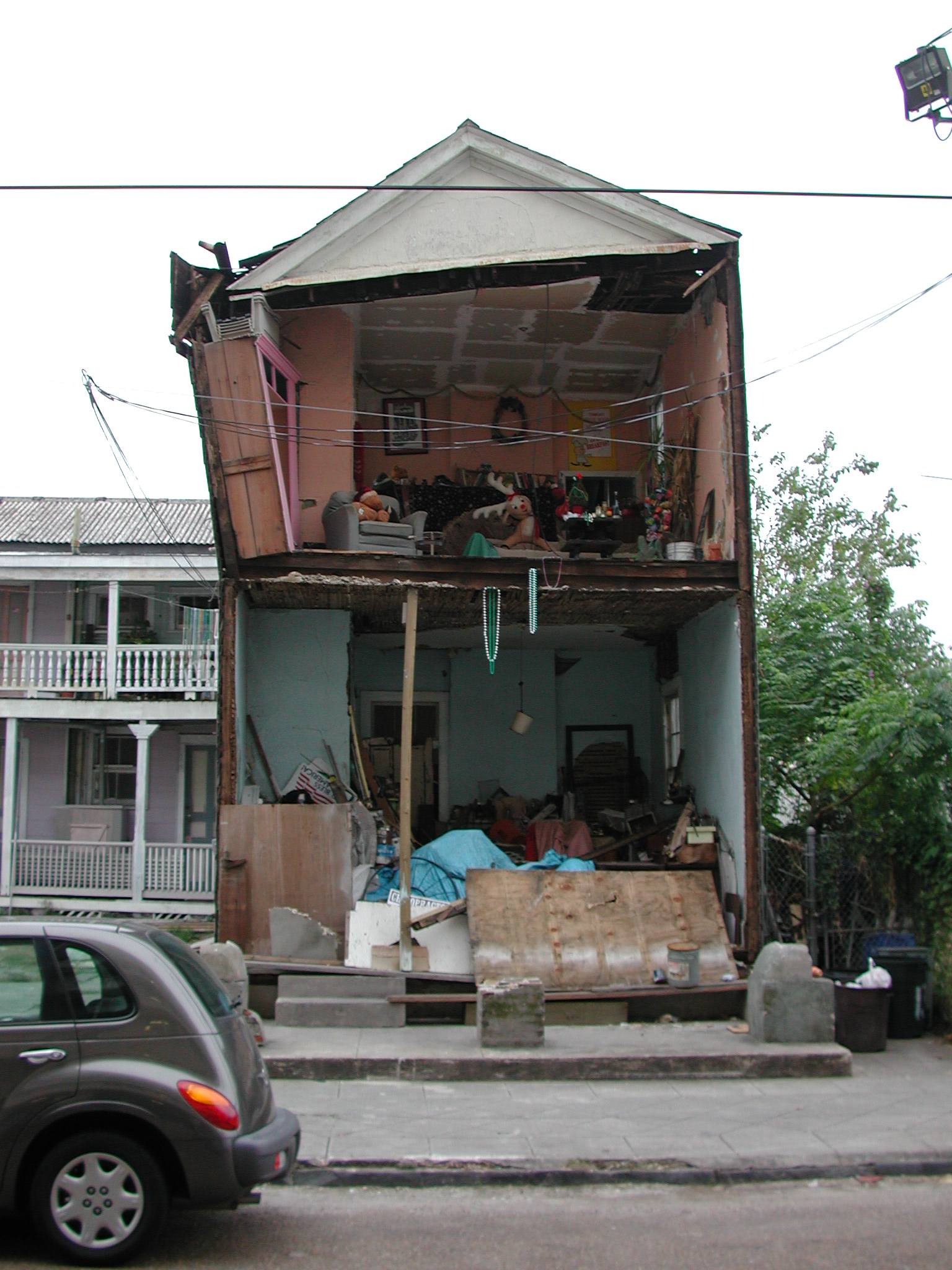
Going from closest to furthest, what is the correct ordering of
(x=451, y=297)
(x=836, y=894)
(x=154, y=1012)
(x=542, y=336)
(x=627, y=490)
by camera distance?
(x=154, y=1012) → (x=836, y=894) → (x=451, y=297) → (x=542, y=336) → (x=627, y=490)

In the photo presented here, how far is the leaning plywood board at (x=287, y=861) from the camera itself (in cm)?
1104

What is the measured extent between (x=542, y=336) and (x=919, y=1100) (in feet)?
30.7

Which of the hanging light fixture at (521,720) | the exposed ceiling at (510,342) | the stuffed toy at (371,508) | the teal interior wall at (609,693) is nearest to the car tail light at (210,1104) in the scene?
the stuffed toy at (371,508)

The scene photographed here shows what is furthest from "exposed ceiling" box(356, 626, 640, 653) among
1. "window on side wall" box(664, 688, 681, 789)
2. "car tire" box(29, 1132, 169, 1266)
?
"car tire" box(29, 1132, 169, 1266)

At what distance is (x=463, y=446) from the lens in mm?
14398

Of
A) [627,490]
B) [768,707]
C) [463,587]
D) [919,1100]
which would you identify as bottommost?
[919,1100]

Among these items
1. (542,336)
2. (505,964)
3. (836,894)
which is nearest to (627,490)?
(542,336)

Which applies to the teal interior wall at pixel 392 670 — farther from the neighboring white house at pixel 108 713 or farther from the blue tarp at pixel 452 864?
the neighboring white house at pixel 108 713

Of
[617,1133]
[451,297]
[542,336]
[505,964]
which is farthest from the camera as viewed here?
[542,336]

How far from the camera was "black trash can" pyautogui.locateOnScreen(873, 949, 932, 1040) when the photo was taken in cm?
1011

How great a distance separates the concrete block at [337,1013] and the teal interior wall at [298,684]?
331cm

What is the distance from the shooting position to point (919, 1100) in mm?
8109

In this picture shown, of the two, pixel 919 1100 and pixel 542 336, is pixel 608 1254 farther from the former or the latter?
pixel 542 336

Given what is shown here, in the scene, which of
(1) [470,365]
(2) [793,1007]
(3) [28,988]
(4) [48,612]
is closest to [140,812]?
(4) [48,612]
